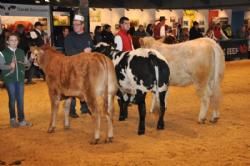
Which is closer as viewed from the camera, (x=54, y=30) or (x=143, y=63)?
(x=143, y=63)

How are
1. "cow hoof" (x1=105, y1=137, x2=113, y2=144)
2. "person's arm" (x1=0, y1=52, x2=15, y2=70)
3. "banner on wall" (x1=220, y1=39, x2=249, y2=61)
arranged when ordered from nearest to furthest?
"cow hoof" (x1=105, y1=137, x2=113, y2=144) < "person's arm" (x1=0, y1=52, x2=15, y2=70) < "banner on wall" (x1=220, y1=39, x2=249, y2=61)

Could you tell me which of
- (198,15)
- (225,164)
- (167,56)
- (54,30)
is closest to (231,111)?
(167,56)

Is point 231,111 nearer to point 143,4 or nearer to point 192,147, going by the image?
point 192,147

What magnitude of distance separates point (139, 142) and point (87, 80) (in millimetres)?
1311

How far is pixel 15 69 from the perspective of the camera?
804 cm

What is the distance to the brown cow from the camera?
22.3 ft

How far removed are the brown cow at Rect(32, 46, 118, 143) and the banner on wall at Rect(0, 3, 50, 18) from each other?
368 inches

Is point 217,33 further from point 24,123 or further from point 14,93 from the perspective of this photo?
point 14,93

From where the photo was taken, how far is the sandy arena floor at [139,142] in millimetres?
6070

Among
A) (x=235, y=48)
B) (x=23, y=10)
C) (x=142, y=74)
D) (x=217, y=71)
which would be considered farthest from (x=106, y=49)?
(x=235, y=48)

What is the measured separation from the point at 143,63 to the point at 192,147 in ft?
5.42

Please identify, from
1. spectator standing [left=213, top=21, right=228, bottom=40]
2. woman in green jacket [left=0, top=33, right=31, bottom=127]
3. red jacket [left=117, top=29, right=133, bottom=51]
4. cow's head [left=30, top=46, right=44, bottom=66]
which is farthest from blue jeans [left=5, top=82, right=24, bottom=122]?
spectator standing [left=213, top=21, right=228, bottom=40]

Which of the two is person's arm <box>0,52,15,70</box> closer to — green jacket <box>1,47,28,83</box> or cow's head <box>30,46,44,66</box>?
green jacket <box>1,47,28,83</box>

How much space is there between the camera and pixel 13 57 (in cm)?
801
